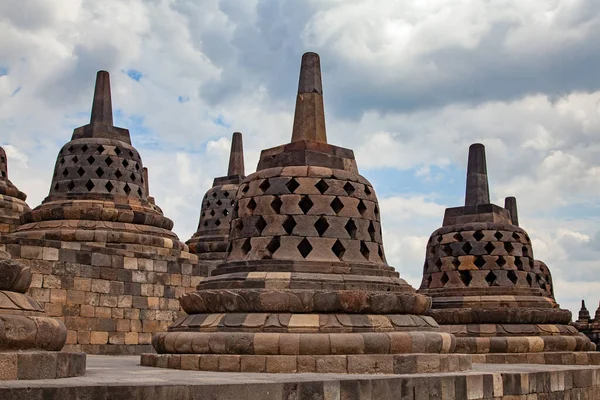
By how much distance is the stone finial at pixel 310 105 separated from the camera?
11.0 metres

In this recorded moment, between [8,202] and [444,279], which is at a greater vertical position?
[8,202]

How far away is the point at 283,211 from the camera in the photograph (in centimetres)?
1022

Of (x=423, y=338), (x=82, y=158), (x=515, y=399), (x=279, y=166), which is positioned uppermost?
(x=82, y=158)

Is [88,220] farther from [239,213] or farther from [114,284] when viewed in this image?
[239,213]

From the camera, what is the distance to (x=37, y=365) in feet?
22.8

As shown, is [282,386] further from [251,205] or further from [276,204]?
[251,205]

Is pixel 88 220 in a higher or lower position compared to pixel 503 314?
higher

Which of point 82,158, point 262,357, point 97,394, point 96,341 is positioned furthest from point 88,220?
point 97,394

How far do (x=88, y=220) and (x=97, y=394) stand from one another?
1028cm

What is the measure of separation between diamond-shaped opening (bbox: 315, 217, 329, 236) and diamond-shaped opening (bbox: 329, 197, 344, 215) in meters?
0.21

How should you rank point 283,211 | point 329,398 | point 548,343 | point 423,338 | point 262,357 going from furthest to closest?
1. point 548,343
2. point 283,211
3. point 423,338
4. point 262,357
5. point 329,398

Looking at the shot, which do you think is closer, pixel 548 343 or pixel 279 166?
pixel 279 166

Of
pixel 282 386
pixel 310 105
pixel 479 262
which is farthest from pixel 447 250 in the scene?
pixel 282 386

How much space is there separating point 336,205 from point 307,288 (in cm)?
134
